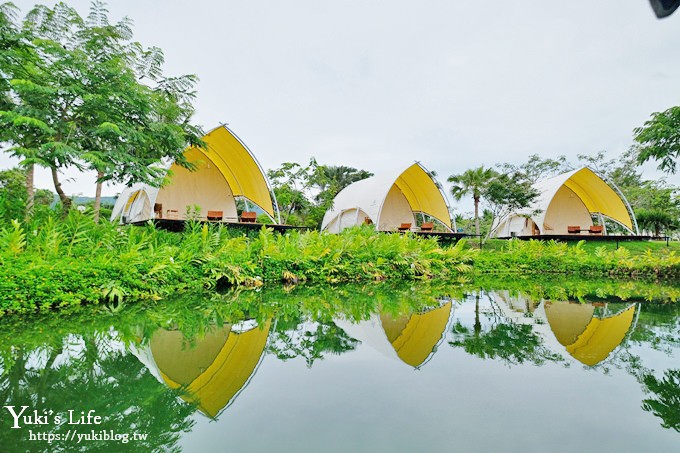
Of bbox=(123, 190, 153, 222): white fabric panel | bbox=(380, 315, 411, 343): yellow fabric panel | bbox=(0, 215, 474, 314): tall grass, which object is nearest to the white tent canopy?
bbox=(0, 215, 474, 314): tall grass

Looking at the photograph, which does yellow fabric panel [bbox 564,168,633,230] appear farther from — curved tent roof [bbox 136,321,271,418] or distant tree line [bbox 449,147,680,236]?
curved tent roof [bbox 136,321,271,418]

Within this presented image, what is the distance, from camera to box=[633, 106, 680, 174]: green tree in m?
12.2

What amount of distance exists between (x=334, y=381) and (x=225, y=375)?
0.85 m

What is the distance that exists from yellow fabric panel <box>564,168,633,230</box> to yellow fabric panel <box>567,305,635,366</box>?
66.0ft

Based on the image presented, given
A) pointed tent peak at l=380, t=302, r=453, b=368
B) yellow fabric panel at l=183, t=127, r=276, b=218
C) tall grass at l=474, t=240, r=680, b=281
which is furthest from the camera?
yellow fabric panel at l=183, t=127, r=276, b=218

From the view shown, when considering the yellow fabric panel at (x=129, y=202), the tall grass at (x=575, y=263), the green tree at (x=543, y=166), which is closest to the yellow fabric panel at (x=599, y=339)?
the tall grass at (x=575, y=263)

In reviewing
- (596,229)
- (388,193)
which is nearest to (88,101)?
(388,193)

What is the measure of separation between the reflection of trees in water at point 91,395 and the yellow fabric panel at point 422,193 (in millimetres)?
18443

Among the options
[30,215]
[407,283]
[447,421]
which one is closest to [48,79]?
[30,215]

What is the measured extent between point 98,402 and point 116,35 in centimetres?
966

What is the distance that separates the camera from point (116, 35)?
9.40 meters

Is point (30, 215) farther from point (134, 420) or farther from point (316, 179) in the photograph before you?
point (316, 179)

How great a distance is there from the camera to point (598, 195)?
23797 mm

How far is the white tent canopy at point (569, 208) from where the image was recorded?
22531 millimetres
